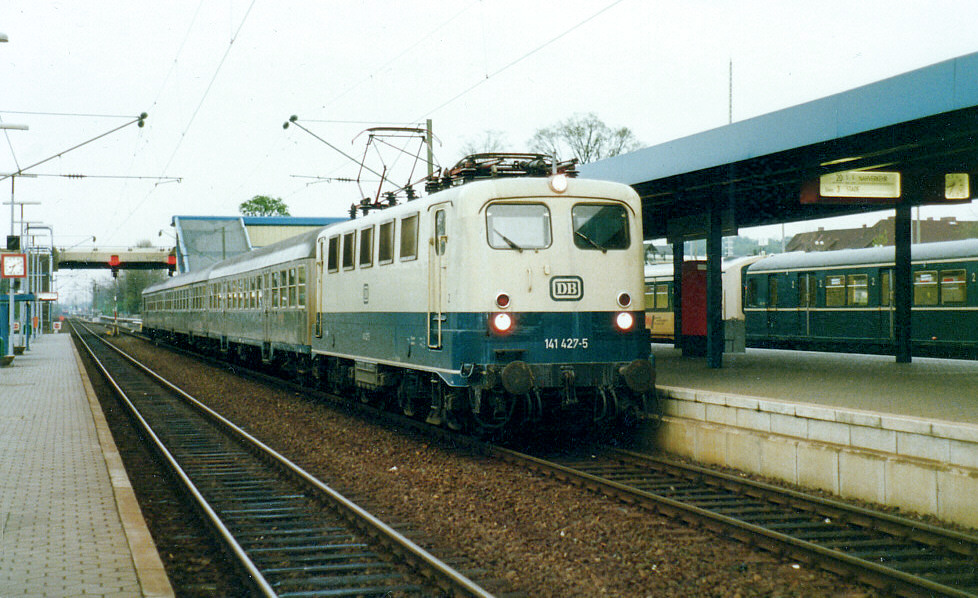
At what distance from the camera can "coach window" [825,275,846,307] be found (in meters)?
22.5

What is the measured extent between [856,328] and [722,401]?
13.5m

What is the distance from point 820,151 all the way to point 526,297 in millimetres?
4783

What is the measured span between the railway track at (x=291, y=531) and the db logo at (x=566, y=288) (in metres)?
3.37

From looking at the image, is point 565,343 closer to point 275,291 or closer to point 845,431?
point 845,431

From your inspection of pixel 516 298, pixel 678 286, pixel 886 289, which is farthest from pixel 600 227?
pixel 886 289

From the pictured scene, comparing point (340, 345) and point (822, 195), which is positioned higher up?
point (822, 195)

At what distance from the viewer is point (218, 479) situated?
1002 centimetres

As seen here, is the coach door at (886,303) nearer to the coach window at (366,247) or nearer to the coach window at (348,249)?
the coach window at (348,249)

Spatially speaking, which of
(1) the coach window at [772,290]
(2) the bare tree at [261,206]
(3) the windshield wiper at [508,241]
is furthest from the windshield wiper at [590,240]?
(2) the bare tree at [261,206]

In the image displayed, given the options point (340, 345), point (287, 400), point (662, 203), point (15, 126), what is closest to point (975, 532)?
point (340, 345)

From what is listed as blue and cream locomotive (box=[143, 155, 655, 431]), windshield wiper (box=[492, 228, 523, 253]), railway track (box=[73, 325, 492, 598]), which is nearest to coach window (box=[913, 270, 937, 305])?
blue and cream locomotive (box=[143, 155, 655, 431])

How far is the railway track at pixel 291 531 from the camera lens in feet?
19.8

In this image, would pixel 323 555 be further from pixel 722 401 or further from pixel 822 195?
pixel 822 195

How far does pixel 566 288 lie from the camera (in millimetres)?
10469
